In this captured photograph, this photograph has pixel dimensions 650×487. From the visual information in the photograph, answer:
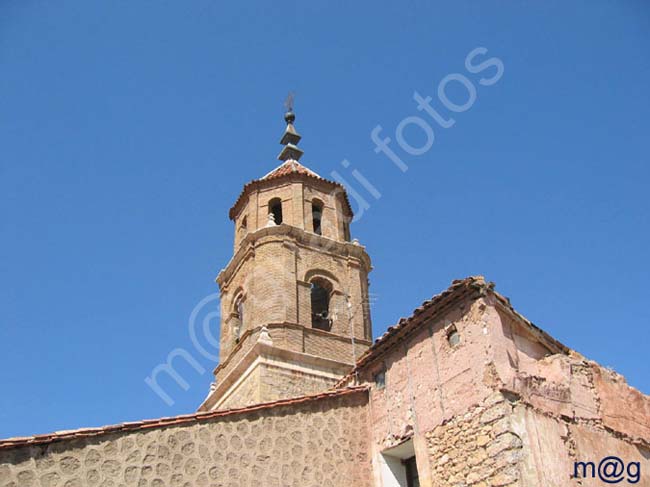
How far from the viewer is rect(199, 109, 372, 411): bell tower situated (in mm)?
14719

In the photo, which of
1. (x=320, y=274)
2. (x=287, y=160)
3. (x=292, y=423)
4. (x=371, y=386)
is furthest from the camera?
(x=287, y=160)

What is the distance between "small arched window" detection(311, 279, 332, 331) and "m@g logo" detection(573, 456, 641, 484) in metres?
9.06

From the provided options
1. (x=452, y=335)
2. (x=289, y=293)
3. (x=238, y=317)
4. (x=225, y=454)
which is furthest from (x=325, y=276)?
(x=225, y=454)

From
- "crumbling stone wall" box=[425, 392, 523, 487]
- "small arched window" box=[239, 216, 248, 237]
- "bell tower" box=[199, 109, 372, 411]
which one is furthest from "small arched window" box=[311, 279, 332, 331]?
"crumbling stone wall" box=[425, 392, 523, 487]

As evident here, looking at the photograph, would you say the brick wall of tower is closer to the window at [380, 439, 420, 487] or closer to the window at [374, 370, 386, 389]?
the window at [374, 370, 386, 389]

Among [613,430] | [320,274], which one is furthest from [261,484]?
[320,274]

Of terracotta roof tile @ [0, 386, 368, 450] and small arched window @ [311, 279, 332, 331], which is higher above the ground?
small arched window @ [311, 279, 332, 331]

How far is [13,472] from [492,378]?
576 centimetres

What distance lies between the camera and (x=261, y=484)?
340 inches

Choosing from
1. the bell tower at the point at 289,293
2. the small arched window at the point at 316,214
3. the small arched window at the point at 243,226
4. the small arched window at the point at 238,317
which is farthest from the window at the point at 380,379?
the small arched window at the point at 243,226

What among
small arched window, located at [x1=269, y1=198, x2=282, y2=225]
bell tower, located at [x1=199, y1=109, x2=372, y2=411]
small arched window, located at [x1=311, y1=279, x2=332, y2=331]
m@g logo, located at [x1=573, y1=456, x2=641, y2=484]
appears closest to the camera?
m@g logo, located at [x1=573, y1=456, x2=641, y2=484]

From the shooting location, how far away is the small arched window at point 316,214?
62.2 feet

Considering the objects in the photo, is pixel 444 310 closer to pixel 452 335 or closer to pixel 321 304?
pixel 452 335

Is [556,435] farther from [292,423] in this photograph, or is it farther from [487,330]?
[292,423]
